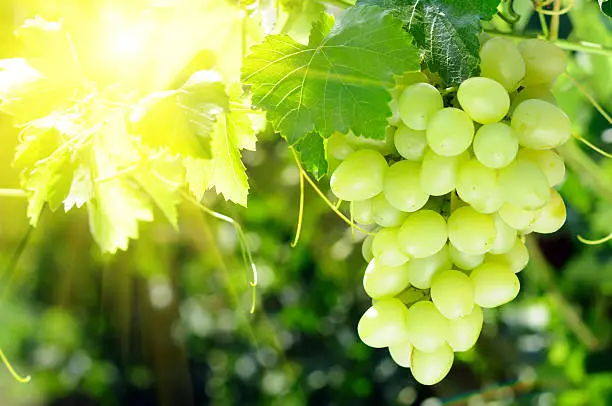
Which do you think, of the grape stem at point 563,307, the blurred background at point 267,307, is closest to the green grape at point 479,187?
the blurred background at point 267,307

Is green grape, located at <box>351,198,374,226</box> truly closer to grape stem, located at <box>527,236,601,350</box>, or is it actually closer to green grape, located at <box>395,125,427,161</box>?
green grape, located at <box>395,125,427,161</box>

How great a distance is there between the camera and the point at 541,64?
18.7 inches

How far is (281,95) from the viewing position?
1.52 feet

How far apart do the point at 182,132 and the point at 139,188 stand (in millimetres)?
223

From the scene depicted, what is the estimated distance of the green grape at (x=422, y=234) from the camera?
0.45 metres

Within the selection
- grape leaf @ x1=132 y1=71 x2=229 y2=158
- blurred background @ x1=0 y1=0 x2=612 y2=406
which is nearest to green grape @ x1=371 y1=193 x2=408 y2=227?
grape leaf @ x1=132 y1=71 x2=229 y2=158

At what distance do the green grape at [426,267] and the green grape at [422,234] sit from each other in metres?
0.02

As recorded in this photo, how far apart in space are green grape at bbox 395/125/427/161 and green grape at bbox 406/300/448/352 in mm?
95

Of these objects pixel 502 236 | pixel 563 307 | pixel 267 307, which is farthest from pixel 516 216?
pixel 267 307

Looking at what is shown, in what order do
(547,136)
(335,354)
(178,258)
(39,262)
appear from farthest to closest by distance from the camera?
(39,262) < (178,258) < (335,354) < (547,136)

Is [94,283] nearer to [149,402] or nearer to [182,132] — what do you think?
[149,402]

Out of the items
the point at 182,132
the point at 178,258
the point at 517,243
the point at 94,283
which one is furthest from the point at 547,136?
the point at 94,283

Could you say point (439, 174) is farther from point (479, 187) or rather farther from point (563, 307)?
point (563, 307)

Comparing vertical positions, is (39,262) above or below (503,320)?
below
